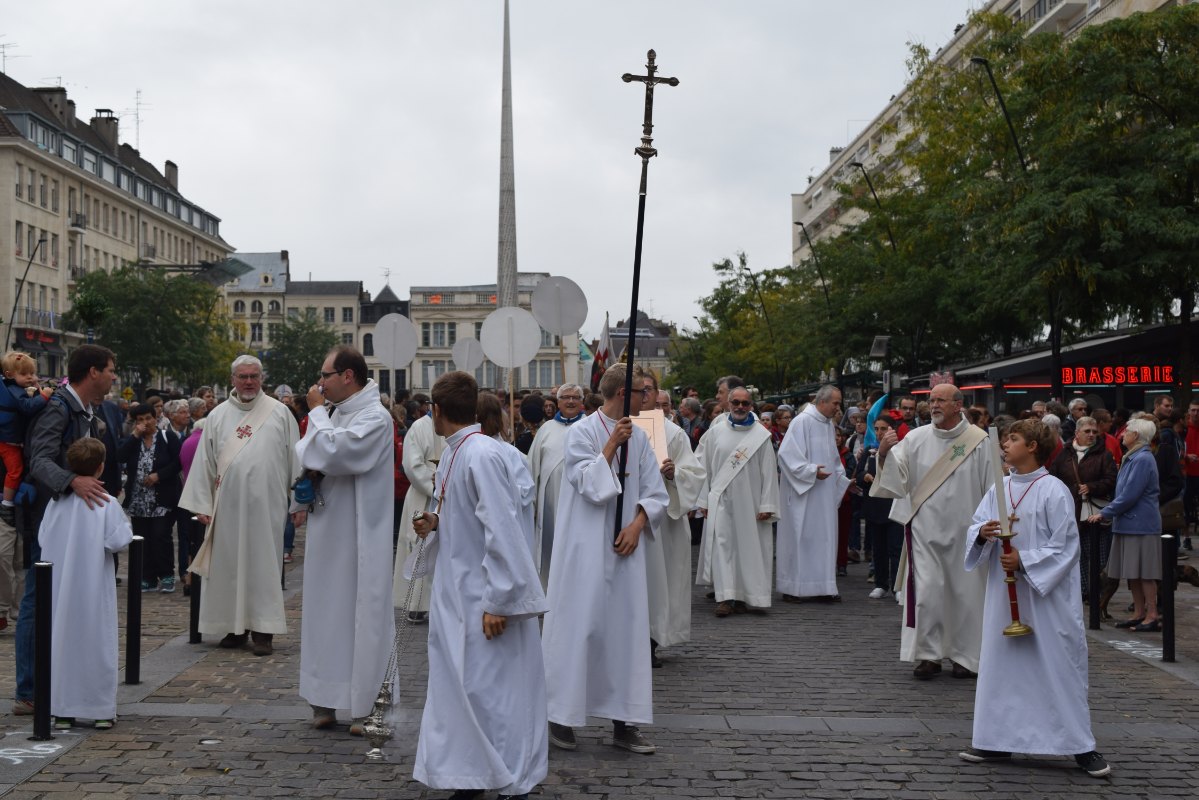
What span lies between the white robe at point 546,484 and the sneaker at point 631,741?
2.40 metres

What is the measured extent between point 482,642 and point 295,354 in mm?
85534

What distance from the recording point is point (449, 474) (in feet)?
18.6

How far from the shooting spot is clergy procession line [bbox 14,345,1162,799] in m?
5.54

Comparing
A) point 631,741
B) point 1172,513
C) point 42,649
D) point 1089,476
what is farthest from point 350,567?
point 1172,513

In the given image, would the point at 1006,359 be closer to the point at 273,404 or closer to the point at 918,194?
the point at 918,194

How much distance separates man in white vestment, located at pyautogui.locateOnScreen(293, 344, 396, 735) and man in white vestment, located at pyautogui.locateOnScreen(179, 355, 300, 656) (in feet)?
8.00

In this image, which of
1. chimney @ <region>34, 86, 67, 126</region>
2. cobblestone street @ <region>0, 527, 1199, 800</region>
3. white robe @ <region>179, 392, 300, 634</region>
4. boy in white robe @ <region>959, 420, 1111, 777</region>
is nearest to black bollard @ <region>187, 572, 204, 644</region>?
cobblestone street @ <region>0, 527, 1199, 800</region>

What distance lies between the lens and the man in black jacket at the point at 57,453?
698cm

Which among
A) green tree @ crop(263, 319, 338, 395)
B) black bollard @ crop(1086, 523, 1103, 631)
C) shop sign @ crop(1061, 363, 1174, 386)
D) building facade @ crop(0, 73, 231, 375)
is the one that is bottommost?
black bollard @ crop(1086, 523, 1103, 631)

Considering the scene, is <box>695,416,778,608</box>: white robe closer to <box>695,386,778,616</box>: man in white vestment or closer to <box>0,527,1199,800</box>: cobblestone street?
<box>695,386,778,616</box>: man in white vestment

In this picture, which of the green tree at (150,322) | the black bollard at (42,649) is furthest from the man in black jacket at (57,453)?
the green tree at (150,322)

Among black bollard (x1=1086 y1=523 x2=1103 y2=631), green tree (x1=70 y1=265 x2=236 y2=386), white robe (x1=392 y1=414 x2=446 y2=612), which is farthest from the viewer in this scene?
green tree (x1=70 y1=265 x2=236 y2=386)

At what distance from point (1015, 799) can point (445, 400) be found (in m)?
2.95

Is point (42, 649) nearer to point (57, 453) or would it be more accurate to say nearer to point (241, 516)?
point (57, 453)
